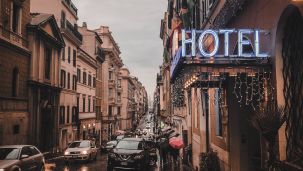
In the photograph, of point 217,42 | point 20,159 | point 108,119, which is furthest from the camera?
point 108,119

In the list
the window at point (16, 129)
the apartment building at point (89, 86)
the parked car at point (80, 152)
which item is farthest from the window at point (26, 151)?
the apartment building at point (89, 86)

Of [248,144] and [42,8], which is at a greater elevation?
[42,8]

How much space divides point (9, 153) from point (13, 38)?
1558 centimetres

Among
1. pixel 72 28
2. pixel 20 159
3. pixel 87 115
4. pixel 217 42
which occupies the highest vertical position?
pixel 72 28

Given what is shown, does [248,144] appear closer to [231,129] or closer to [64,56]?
[231,129]

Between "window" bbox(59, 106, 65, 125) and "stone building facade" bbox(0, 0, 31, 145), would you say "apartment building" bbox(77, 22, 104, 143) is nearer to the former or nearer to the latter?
"window" bbox(59, 106, 65, 125)

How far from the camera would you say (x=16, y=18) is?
97.4 ft

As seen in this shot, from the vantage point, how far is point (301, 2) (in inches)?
290

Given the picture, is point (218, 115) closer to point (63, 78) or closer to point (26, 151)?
point (26, 151)

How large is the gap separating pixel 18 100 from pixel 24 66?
9.68 feet

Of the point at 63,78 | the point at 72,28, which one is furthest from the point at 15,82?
the point at 72,28

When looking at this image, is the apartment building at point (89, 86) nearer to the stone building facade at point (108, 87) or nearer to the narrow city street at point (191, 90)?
the narrow city street at point (191, 90)

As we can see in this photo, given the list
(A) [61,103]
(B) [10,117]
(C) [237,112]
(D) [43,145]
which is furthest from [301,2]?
(A) [61,103]

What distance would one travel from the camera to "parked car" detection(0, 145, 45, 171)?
44.6ft
